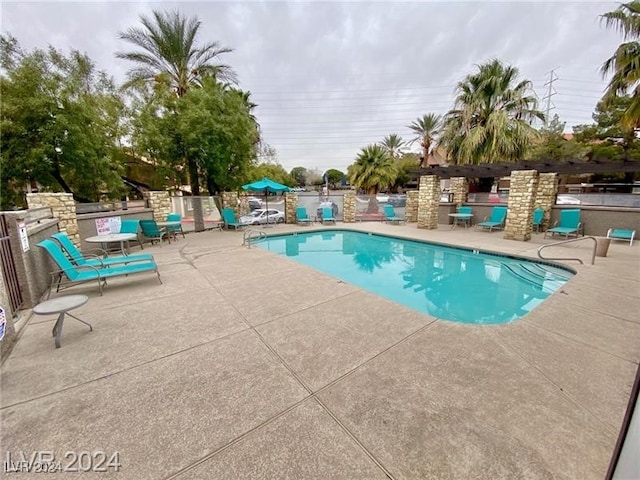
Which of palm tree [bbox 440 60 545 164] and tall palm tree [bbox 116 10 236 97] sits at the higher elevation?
tall palm tree [bbox 116 10 236 97]

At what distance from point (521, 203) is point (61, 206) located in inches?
531

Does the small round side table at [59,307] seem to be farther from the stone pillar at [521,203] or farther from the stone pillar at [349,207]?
the stone pillar at [349,207]

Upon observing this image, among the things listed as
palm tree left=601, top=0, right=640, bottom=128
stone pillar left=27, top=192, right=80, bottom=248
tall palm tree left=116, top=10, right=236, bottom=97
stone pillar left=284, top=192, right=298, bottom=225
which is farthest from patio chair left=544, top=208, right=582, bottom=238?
tall palm tree left=116, top=10, right=236, bottom=97

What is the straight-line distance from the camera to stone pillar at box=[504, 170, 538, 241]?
352 inches

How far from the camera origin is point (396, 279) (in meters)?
6.86

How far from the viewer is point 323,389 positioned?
2.35m

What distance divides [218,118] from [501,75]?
13631 mm

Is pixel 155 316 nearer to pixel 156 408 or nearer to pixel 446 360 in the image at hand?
pixel 156 408

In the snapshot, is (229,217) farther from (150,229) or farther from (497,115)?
(497,115)

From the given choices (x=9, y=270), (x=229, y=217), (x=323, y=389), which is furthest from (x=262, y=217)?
(x=323, y=389)

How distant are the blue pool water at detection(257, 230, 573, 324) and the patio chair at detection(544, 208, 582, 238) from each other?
350 centimetres

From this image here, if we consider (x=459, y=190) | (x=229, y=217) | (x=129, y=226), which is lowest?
(x=229, y=217)

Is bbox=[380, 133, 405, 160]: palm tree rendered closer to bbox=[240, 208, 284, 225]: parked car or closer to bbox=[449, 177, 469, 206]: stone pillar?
bbox=[449, 177, 469, 206]: stone pillar

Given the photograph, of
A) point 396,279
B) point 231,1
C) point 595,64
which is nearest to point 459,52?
point 595,64
